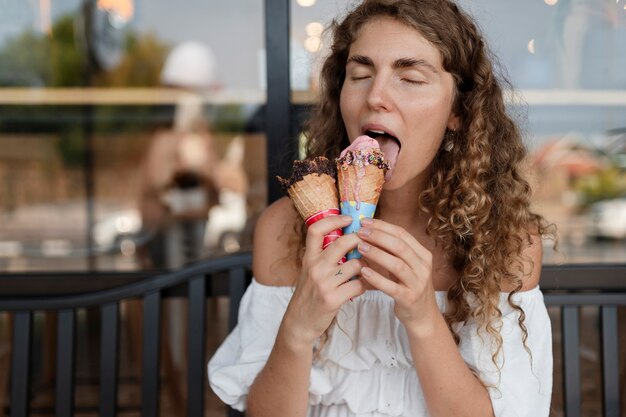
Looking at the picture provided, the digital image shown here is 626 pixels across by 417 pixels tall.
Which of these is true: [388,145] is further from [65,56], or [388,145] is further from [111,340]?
[65,56]

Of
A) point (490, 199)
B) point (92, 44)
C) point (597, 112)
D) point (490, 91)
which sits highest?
point (92, 44)

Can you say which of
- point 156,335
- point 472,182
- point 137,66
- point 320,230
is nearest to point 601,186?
point 137,66

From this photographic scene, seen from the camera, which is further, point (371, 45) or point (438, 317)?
point (371, 45)

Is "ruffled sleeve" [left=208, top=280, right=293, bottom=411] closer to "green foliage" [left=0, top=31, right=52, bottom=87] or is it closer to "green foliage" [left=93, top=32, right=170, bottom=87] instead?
"green foliage" [left=0, top=31, right=52, bottom=87]

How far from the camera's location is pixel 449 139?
1.56 m

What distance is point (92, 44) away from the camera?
5.64 meters

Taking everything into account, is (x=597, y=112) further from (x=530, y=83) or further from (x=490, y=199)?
(x=490, y=199)

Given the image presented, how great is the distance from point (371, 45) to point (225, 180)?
15.5 ft

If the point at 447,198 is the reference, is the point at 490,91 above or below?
above

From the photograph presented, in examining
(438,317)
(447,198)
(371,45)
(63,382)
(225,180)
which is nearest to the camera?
(438,317)

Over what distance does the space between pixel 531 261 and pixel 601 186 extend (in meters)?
4.61

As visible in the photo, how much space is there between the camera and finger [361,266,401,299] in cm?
112

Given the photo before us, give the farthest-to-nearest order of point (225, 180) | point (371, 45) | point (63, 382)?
point (225, 180) → point (63, 382) → point (371, 45)

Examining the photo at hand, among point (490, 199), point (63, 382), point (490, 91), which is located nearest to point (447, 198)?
point (490, 199)
